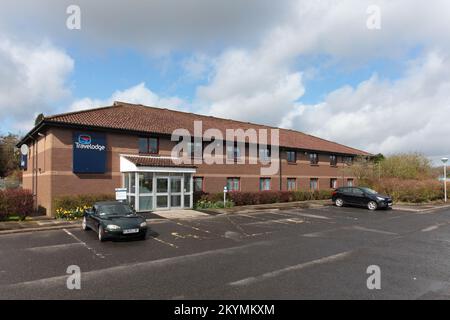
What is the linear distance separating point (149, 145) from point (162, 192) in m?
3.67

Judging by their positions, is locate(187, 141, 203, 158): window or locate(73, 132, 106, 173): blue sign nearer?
locate(73, 132, 106, 173): blue sign

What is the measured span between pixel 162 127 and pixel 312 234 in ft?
44.6

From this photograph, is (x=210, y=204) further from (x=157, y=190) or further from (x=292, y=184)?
(x=292, y=184)

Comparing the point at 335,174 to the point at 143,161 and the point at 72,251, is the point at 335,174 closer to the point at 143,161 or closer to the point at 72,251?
the point at 143,161

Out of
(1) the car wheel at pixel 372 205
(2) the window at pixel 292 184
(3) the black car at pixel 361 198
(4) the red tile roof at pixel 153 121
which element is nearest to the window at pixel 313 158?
(4) the red tile roof at pixel 153 121

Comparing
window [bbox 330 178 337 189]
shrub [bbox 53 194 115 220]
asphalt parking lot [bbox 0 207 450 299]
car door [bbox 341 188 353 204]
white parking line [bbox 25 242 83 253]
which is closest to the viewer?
asphalt parking lot [bbox 0 207 450 299]

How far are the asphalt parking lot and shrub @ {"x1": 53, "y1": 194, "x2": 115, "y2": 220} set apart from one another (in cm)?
296

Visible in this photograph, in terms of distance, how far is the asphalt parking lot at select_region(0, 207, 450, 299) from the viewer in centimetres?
583

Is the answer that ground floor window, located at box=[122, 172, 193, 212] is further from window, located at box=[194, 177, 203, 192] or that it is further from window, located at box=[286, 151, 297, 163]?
window, located at box=[286, 151, 297, 163]

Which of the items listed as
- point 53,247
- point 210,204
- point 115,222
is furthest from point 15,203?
point 210,204

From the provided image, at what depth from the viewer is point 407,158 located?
111 feet

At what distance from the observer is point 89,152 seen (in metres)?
17.9

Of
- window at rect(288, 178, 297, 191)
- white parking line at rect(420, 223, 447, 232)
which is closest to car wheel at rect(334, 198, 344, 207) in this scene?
window at rect(288, 178, 297, 191)
